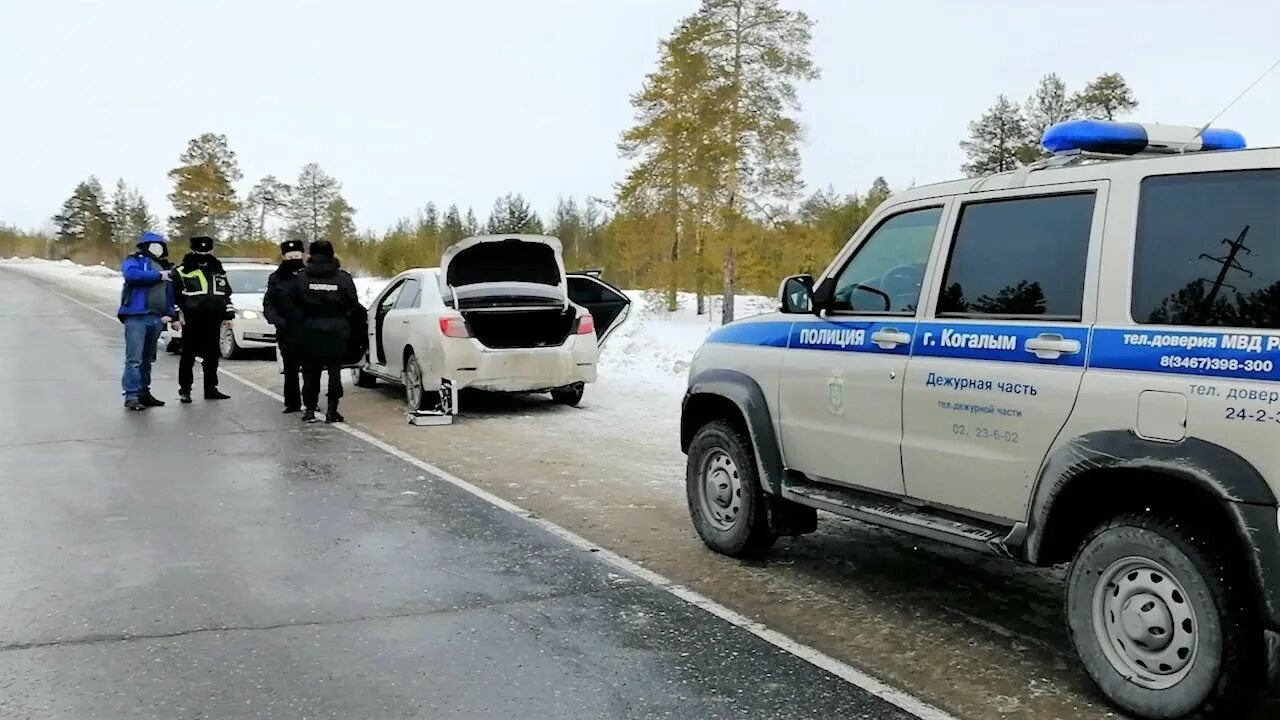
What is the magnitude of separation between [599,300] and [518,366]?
246 centimetres

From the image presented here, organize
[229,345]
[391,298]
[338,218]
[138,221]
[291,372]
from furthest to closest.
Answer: [138,221] → [338,218] → [229,345] → [391,298] → [291,372]

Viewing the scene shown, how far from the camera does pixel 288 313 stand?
11.2 meters

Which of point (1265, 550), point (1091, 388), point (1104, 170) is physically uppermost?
point (1104, 170)

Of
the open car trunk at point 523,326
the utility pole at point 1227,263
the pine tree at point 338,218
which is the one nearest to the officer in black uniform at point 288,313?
the open car trunk at point 523,326

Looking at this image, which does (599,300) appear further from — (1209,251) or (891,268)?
(1209,251)

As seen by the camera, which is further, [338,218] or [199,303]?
[338,218]

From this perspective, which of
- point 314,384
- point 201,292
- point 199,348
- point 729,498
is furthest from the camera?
point 199,348

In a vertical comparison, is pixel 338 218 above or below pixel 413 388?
above

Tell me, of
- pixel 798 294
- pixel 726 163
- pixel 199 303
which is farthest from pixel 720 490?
pixel 726 163

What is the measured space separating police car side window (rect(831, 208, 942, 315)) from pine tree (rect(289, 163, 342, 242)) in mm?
72291

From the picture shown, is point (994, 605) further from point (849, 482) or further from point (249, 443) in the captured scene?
point (249, 443)

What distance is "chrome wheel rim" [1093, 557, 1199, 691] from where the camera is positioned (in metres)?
3.71

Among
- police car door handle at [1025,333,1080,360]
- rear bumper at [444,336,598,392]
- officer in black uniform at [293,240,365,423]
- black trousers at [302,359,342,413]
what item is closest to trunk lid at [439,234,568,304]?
rear bumper at [444,336,598,392]

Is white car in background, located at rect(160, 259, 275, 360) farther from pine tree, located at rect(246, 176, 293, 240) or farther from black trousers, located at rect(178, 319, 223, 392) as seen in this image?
pine tree, located at rect(246, 176, 293, 240)
